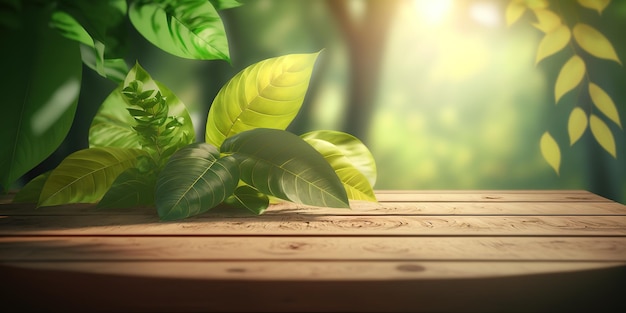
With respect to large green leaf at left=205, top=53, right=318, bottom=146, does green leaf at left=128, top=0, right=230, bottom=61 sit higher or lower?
higher

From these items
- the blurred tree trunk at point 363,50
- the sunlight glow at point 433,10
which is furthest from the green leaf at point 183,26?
the sunlight glow at point 433,10

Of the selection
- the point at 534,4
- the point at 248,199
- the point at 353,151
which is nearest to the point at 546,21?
the point at 534,4

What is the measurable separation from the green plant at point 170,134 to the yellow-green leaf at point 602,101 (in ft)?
1.81

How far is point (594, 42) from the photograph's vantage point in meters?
1.18

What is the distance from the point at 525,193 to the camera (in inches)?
42.4

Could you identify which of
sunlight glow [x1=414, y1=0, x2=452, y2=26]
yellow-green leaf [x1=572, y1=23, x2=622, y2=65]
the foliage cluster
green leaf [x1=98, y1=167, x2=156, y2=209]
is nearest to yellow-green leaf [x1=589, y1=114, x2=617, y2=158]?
the foliage cluster

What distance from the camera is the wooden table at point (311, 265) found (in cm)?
48

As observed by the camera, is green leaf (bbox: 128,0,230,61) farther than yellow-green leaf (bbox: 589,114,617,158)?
No

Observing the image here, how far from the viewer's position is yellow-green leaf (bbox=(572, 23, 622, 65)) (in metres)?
1.18

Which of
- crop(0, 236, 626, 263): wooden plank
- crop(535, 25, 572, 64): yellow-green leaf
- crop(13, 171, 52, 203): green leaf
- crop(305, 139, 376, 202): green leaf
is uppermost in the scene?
crop(535, 25, 572, 64): yellow-green leaf

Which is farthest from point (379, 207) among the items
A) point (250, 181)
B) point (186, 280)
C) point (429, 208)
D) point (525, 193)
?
point (186, 280)

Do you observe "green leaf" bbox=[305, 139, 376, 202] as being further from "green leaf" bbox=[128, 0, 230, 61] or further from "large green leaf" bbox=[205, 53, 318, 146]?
"green leaf" bbox=[128, 0, 230, 61]

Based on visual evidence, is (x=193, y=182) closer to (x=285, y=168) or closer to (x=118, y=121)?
(x=285, y=168)

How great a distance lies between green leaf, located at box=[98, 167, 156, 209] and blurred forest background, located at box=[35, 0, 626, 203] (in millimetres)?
338
